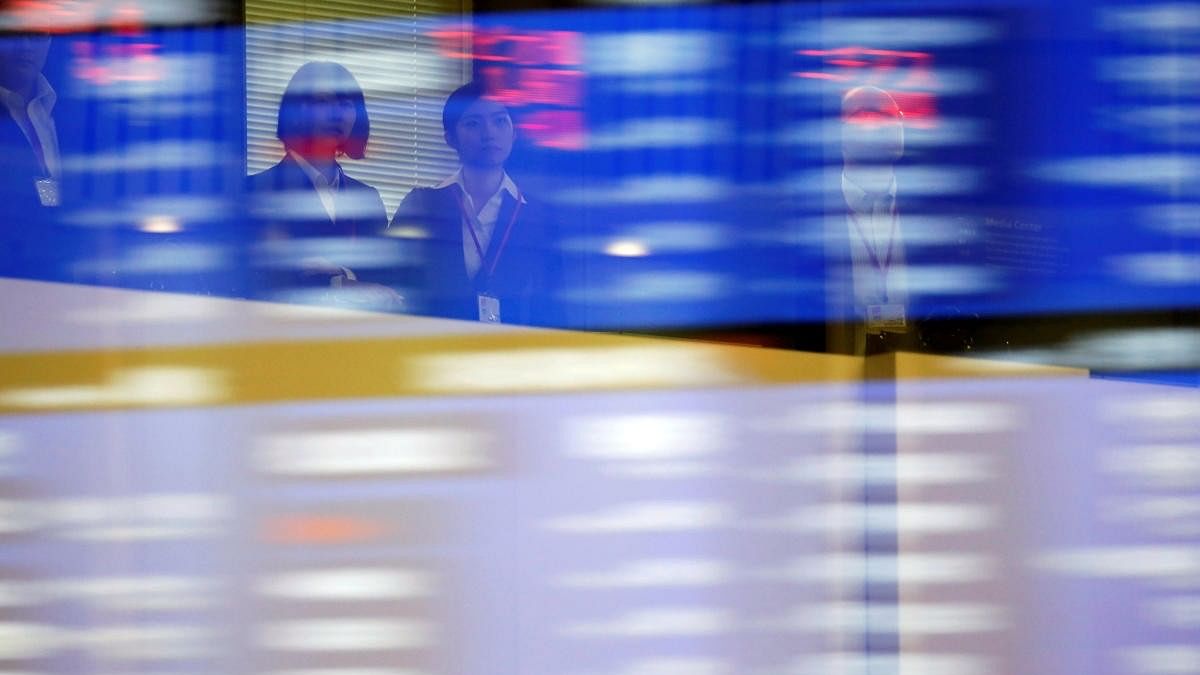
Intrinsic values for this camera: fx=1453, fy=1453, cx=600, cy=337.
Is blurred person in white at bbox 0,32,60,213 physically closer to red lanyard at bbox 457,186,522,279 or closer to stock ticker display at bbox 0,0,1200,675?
stock ticker display at bbox 0,0,1200,675

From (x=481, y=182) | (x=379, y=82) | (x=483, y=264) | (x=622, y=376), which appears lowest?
(x=622, y=376)

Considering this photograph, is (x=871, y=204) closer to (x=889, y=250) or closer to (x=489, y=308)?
(x=889, y=250)

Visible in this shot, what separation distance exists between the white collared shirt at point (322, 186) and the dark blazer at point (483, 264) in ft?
0.24

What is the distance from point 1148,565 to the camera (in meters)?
1.78

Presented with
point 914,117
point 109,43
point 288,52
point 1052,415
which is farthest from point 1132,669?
point 109,43

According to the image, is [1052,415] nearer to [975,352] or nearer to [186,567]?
[975,352]

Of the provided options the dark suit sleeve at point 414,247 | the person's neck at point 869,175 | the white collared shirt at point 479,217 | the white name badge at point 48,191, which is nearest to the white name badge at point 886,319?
the person's neck at point 869,175

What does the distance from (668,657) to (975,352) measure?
1.86 ft

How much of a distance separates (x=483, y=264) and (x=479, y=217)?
0.06 meters

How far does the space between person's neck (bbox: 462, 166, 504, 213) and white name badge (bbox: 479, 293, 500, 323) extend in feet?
0.41

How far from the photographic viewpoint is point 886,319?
1938 mm

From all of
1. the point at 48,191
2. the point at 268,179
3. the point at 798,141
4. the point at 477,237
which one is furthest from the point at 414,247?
the point at 798,141

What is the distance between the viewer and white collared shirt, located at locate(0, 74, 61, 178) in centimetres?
162

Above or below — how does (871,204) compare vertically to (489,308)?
above
